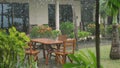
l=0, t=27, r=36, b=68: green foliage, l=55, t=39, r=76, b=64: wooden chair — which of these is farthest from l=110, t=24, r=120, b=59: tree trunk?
l=0, t=27, r=36, b=68: green foliage

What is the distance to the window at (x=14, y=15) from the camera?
21.1 metres

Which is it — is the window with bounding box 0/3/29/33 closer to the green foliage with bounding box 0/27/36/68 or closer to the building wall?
the building wall

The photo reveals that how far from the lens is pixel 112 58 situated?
1305cm

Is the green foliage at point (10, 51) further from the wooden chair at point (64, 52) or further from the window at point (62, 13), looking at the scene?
the window at point (62, 13)

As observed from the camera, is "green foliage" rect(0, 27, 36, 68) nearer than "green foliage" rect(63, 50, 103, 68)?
No

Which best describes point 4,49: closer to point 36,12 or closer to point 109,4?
point 109,4

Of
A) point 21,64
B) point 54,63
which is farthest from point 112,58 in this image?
point 21,64

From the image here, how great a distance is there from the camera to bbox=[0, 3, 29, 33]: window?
69.3 feet

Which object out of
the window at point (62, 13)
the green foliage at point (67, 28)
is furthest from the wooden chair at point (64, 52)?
the window at point (62, 13)

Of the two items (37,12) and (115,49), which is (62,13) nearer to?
(37,12)

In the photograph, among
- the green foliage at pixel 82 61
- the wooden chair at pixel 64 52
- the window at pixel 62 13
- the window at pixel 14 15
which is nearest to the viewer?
the green foliage at pixel 82 61

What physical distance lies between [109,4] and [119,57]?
37.8 ft

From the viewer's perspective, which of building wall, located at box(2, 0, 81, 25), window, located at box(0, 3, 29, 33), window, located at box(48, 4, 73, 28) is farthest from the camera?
window, located at box(48, 4, 73, 28)

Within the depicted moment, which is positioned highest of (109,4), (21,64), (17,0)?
(17,0)
